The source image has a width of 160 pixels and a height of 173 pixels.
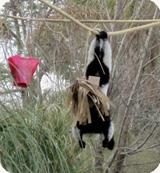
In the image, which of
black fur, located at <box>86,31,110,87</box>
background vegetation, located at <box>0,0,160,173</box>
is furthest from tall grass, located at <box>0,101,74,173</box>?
black fur, located at <box>86,31,110,87</box>

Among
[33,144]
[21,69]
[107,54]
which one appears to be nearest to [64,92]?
[33,144]

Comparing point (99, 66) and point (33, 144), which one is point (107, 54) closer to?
point (99, 66)

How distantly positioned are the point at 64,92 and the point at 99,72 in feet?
1.07

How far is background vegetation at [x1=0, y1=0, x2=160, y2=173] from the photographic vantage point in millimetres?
1131

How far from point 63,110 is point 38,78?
100mm

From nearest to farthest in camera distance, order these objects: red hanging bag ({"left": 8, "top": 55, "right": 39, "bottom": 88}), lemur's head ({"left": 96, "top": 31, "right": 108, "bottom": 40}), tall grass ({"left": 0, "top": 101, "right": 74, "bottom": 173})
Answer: lemur's head ({"left": 96, "top": 31, "right": 108, "bottom": 40})
red hanging bag ({"left": 8, "top": 55, "right": 39, "bottom": 88})
tall grass ({"left": 0, "top": 101, "right": 74, "bottom": 173})

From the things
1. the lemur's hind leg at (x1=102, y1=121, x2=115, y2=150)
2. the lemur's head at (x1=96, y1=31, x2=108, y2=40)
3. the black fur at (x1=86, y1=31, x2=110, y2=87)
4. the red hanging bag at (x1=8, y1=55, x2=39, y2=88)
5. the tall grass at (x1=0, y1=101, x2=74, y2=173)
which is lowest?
the tall grass at (x1=0, y1=101, x2=74, y2=173)

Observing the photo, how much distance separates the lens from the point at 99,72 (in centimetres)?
88

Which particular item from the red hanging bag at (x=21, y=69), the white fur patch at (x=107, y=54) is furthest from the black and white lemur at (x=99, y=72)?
the red hanging bag at (x=21, y=69)

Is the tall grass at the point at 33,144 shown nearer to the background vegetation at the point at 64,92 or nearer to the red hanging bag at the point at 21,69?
the background vegetation at the point at 64,92

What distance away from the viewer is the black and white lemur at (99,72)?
85 cm

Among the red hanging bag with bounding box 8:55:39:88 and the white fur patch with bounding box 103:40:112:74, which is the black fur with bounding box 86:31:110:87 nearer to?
the white fur patch with bounding box 103:40:112:74

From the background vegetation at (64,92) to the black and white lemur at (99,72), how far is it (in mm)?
136

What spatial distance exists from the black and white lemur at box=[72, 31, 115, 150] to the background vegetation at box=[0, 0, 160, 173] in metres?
0.14
